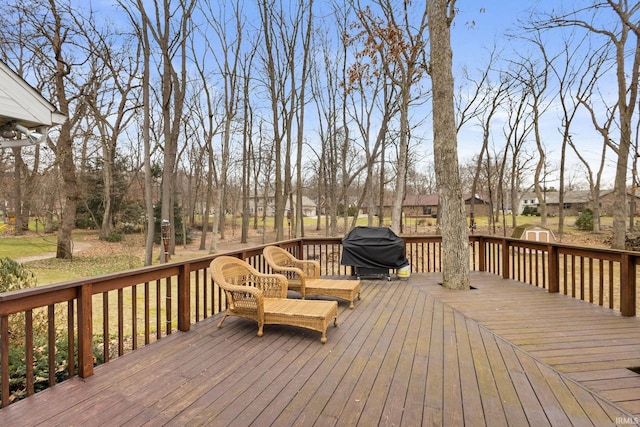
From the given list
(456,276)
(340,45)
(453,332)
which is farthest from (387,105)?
(453,332)

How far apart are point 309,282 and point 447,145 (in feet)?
10.4

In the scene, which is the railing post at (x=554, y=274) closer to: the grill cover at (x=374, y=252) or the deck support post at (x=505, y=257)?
the deck support post at (x=505, y=257)

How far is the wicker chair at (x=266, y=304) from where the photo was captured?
3334 mm

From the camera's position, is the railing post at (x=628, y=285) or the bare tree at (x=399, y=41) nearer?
the railing post at (x=628, y=285)

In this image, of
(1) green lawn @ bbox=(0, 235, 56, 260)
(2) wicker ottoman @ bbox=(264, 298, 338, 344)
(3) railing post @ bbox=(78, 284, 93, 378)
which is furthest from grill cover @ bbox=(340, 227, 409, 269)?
(1) green lawn @ bbox=(0, 235, 56, 260)

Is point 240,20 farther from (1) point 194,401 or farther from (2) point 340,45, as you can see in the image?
(1) point 194,401

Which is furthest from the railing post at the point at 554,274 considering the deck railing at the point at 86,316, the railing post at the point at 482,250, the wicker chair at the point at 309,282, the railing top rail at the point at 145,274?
the wicker chair at the point at 309,282

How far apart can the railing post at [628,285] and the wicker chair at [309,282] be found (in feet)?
9.92

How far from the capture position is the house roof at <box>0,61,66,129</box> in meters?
3.03

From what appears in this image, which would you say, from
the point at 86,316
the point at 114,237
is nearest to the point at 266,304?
the point at 86,316

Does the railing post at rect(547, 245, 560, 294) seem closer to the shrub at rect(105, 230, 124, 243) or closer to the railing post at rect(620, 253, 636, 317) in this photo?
the railing post at rect(620, 253, 636, 317)

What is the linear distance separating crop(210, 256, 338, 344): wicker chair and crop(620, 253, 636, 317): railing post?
3291 millimetres

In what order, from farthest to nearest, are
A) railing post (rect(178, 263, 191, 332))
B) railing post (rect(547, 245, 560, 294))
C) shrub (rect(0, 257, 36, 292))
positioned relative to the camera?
railing post (rect(547, 245, 560, 294)) < shrub (rect(0, 257, 36, 292)) < railing post (rect(178, 263, 191, 332))

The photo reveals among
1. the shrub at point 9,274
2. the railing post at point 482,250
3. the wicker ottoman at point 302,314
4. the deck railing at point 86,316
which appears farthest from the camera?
the railing post at point 482,250
